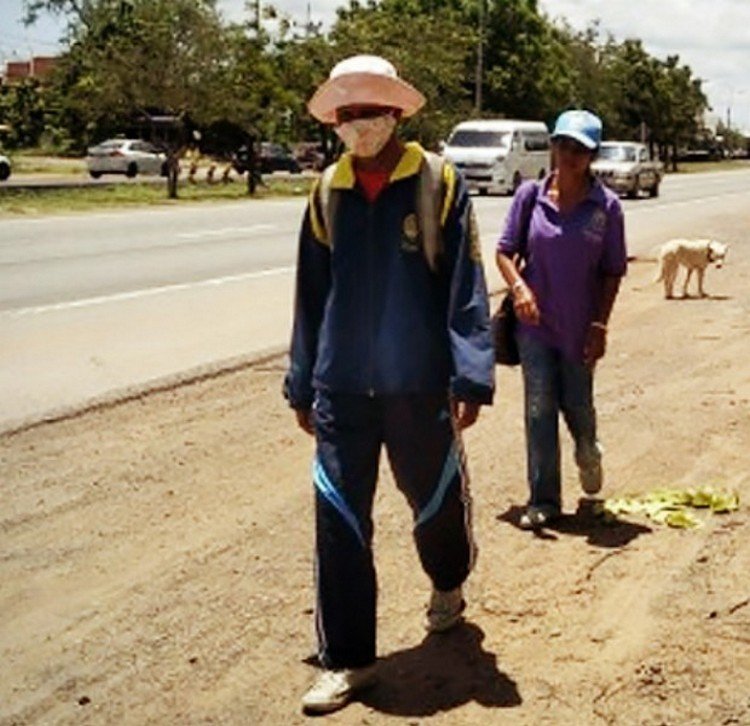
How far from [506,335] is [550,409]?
1.21 ft

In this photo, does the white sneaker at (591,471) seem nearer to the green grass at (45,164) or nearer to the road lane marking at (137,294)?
the road lane marking at (137,294)

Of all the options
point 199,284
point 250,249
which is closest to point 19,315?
point 199,284

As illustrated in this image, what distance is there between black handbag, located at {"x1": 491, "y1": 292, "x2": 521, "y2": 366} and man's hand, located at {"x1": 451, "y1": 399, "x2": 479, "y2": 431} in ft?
5.10

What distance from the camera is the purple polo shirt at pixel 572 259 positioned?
198 inches

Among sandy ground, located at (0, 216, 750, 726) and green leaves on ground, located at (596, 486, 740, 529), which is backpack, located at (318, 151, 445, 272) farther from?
green leaves on ground, located at (596, 486, 740, 529)

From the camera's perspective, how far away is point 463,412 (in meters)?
3.75

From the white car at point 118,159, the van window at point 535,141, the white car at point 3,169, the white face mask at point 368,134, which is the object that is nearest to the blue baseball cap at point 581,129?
the white face mask at point 368,134

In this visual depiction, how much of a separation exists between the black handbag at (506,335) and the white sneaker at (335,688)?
73.7 inches

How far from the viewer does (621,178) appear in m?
35.8

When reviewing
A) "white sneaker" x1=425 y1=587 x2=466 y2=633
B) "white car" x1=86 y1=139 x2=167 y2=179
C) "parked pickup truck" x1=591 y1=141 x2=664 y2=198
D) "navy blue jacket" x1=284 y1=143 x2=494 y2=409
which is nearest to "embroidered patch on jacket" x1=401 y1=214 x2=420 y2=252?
"navy blue jacket" x1=284 y1=143 x2=494 y2=409

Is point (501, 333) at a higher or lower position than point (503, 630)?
higher

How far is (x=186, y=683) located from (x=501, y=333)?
2.18m

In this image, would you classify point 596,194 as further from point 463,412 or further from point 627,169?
point 627,169

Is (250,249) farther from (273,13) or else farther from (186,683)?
(273,13)
